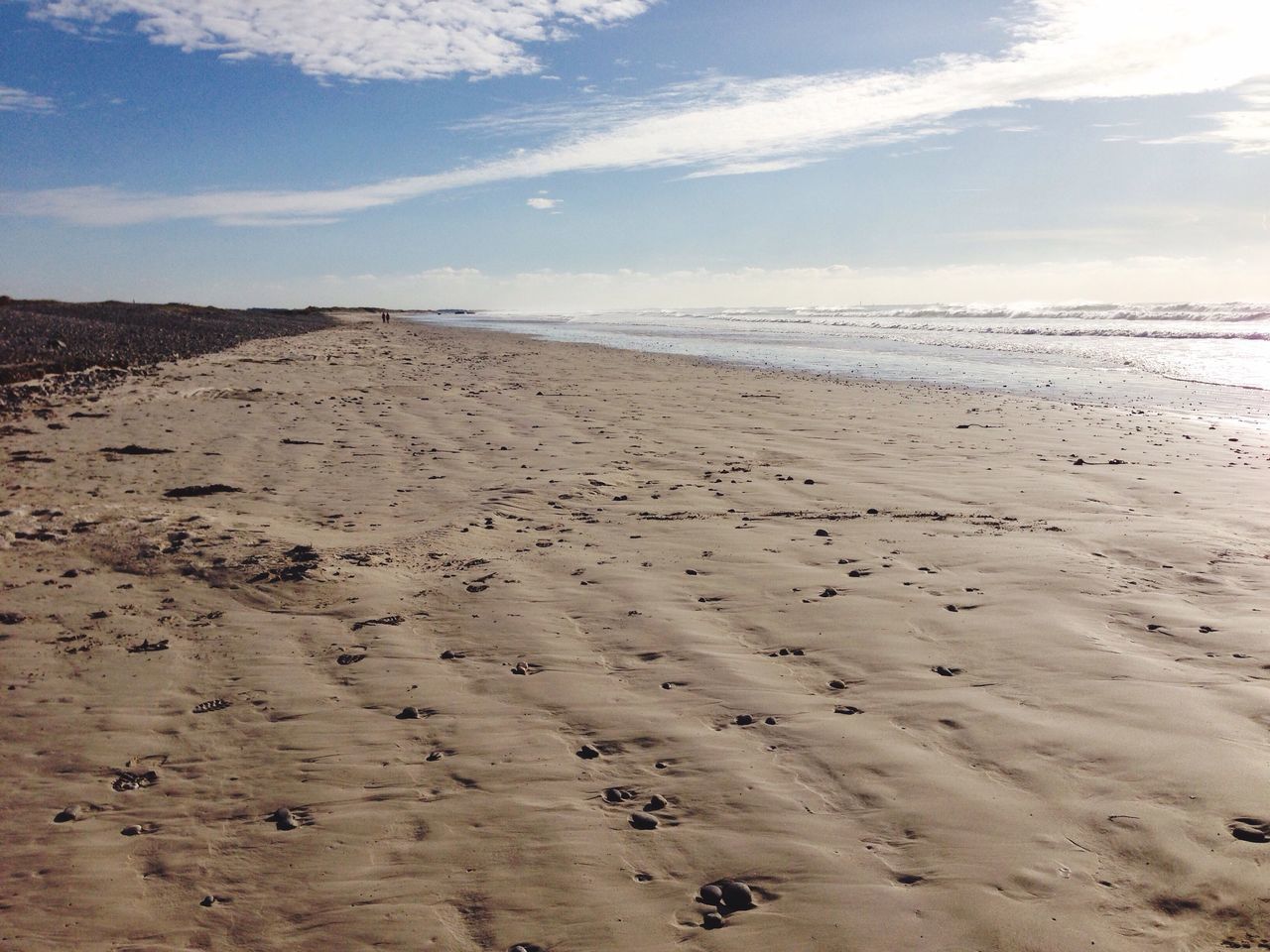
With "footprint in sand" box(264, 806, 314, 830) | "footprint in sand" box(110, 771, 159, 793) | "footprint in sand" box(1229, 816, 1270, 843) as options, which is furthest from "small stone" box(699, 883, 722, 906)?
"footprint in sand" box(110, 771, 159, 793)

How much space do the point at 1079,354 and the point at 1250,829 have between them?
2586 cm

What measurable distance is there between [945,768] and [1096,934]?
93 cm

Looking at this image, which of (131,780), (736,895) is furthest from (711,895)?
(131,780)

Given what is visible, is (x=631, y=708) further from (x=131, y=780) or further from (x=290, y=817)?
(x=131, y=780)

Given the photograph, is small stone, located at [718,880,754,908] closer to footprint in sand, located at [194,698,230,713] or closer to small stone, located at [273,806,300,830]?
small stone, located at [273,806,300,830]

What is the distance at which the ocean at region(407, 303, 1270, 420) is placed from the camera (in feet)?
53.8

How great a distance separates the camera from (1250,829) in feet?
10.0

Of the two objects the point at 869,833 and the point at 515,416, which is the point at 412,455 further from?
the point at 869,833

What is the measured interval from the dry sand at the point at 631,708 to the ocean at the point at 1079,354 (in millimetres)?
8369

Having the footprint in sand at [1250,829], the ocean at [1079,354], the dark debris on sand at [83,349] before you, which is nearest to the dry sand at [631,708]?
the footprint in sand at [1250,829]

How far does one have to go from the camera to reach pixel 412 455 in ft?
32.3

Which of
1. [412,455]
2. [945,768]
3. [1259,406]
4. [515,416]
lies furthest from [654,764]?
[1259,406]

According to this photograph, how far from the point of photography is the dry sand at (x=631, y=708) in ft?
9.32

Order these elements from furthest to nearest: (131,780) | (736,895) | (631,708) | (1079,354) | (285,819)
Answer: (1079,354) < (631,708) < (131,780) < (285,819) < (736,895)
